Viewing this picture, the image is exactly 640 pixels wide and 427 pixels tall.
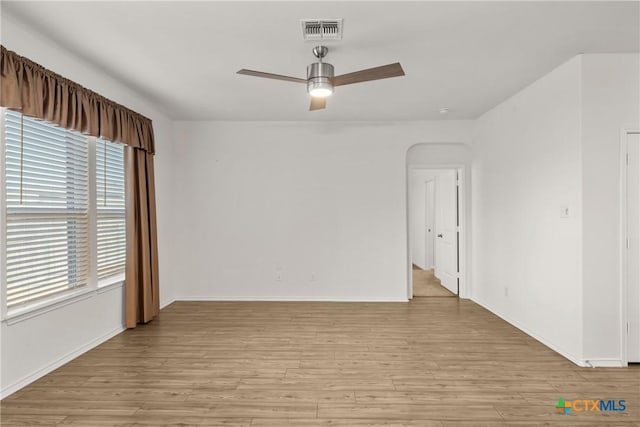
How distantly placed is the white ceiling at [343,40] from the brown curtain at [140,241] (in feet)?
2.95

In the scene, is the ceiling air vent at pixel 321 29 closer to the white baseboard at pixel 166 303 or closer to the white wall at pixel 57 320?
the white wall at pixel 57 320

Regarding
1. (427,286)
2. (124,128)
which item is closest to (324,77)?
(124,128)

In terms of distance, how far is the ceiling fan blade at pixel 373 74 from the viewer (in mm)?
2369

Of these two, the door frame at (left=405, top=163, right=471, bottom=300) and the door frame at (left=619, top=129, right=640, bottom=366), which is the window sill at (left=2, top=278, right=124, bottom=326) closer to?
the door frame at (left=405, top=163, right=471, bottom=300)

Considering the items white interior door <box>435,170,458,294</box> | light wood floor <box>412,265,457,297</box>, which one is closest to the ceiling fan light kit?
white interior door <box>435,170,458,294</box>

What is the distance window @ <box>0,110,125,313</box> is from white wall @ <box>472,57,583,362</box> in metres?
4.58

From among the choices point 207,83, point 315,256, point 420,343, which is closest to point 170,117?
point 207,83

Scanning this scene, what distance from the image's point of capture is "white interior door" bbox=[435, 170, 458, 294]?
17.8 feet

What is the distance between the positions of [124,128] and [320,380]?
10.6 feet

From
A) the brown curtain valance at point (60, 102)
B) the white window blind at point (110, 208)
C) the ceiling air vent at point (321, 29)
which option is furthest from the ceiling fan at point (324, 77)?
the white window blind at point (110, 208)

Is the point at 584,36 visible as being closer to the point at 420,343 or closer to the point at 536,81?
the point at 536,81

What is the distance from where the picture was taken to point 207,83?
358cm

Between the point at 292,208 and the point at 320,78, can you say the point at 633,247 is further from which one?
the point at 292,208

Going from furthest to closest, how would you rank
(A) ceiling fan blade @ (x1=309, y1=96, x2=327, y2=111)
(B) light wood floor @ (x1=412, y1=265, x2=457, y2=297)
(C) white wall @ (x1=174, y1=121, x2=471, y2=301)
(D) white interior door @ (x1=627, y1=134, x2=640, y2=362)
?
(B) light wood floor @ (x1=412, y1=265, x2=457, y2=297), (C) white wall @ (x1=174, y1=121, x2=471, y2=301), (D) white interior door @ (x1=627, y1=134, x2=640, y2=362), (A) ceiling fan blade @ (x1=309, y1=96, x2=327, y2=111)
